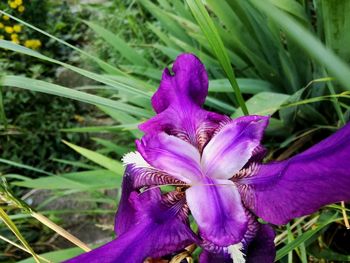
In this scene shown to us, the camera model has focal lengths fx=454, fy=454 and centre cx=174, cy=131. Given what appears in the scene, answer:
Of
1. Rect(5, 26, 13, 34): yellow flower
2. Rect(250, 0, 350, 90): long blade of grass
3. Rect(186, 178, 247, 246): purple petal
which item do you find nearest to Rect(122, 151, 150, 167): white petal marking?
Rect(186, 178, 247, 246): purple petal

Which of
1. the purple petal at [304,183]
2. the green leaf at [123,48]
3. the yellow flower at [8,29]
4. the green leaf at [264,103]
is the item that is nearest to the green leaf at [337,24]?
the green leaf at [264,103]

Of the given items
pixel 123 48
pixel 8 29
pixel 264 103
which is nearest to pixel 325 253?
pixel 264 103

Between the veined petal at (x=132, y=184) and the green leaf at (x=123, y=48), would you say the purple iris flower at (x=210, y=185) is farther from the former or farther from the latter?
the green leaf at (x=123, y=48)

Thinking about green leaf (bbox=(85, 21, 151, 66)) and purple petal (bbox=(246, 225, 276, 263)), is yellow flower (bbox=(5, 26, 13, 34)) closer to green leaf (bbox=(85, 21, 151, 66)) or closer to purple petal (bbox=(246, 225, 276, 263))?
green leaf (bbox=(85, 21, 151, 66))

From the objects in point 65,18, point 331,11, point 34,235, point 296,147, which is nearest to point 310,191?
point 331,11

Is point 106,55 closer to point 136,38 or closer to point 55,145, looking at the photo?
point 136,38

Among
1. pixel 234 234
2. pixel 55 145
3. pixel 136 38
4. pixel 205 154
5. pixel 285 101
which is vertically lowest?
pixel 234 234
